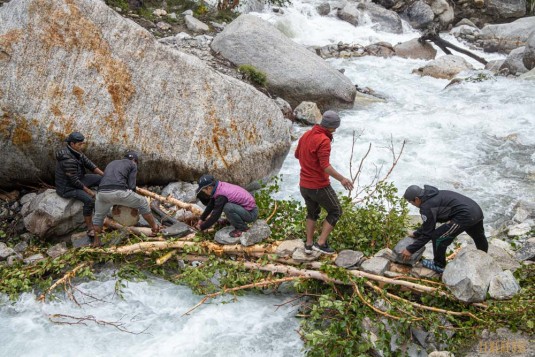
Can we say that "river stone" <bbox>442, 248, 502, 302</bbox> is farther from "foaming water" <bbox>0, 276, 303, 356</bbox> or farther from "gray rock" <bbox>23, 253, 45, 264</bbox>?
"gray rock" <bbox>23, 253, 45, 264</bbox>

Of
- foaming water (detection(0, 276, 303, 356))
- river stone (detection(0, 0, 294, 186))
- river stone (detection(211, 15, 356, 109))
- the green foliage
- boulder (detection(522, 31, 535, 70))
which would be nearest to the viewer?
foaming water (detection(0, 276, 303, 356))

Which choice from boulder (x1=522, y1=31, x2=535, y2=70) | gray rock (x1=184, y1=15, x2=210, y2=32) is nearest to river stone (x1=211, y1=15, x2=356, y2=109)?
gray rock (x1=184, y1=15, x2=210, y2=32)

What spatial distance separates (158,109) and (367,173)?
224 inches

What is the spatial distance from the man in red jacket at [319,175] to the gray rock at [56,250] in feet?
13.2

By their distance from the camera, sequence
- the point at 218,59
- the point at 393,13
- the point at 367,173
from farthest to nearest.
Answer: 1. the point at 393,13
2. the point at 218,59
3. the point at 367,173

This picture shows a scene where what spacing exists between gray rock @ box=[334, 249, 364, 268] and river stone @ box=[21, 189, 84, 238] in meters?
4.57

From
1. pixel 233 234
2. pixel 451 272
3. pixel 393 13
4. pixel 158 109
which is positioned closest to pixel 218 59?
pixel 158 109

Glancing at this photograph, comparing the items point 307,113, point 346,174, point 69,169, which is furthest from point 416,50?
point 69,169

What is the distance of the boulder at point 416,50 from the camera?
23641 mm

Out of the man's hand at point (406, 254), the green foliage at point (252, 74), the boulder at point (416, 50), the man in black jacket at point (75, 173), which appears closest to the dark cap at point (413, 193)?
the man's hand at point (406, 254)

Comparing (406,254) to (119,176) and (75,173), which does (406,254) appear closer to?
(119,176)

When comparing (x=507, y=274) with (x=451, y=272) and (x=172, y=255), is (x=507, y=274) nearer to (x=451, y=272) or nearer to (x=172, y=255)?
(x=451, y=272)

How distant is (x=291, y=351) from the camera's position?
20.8 feet

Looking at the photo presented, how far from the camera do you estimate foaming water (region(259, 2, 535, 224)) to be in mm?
11898
